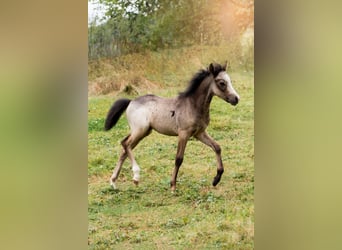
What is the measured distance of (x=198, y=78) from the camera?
2.11m

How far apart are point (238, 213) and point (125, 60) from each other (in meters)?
0.93

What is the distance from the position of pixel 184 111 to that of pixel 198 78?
18 centimetres

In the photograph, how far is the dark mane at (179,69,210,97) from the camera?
211 cm

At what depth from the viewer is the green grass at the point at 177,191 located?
2008 mm

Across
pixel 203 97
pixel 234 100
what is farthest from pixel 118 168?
pixel 234 100

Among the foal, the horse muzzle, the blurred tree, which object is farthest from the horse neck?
the blurred tree

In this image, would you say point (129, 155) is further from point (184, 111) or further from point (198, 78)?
point (198, 78)

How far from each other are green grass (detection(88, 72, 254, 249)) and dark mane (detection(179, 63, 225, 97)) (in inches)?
3.4
